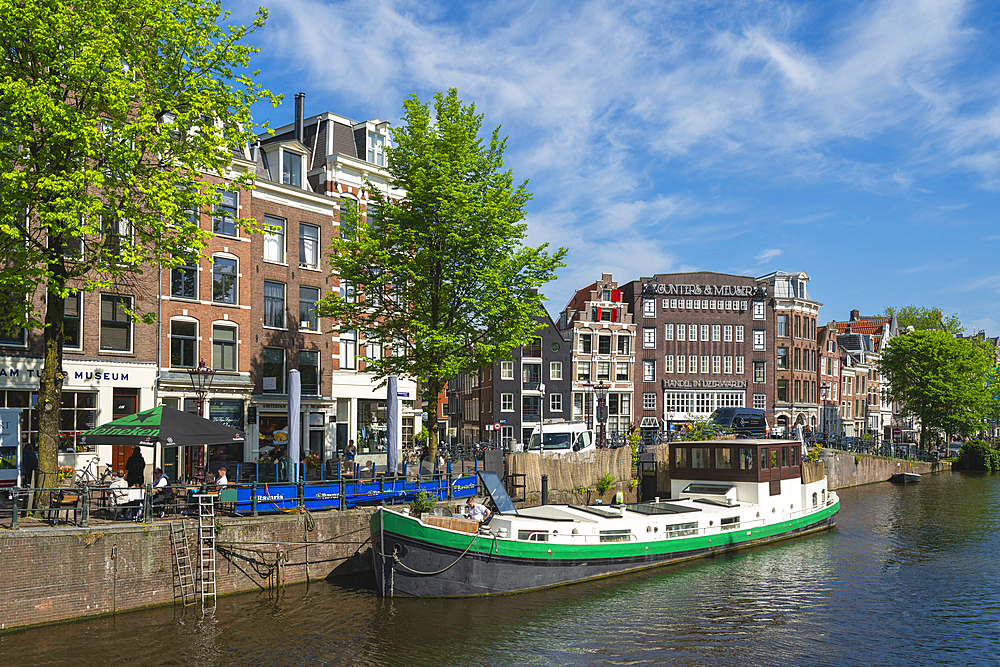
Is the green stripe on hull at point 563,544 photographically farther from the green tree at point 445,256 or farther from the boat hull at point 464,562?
the green tree at point 445,256

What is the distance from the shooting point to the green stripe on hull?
2252 cm

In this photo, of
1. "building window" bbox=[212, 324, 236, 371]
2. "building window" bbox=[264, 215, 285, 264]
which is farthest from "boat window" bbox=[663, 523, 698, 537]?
"building window" bbox=[264, 215, 285, 264]

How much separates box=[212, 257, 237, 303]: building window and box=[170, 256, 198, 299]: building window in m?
0.94

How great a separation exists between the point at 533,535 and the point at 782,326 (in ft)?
203

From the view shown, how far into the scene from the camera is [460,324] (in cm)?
3288

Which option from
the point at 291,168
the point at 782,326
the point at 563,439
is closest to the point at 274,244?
the point at 291,168

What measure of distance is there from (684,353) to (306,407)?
4390 cm

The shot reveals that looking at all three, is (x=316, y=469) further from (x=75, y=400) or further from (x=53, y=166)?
(x=53, y=166)

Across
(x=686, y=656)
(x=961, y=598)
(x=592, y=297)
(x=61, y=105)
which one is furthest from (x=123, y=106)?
(x=592, y=297)

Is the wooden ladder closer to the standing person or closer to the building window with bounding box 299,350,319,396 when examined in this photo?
the standing person

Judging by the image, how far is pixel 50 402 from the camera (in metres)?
22.0

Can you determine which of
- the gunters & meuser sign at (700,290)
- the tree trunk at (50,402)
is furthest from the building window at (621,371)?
the tree trunk at (50,402)

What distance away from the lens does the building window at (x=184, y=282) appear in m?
35.0

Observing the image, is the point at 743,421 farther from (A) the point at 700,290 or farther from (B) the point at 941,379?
→ (B) the point at 941,379
